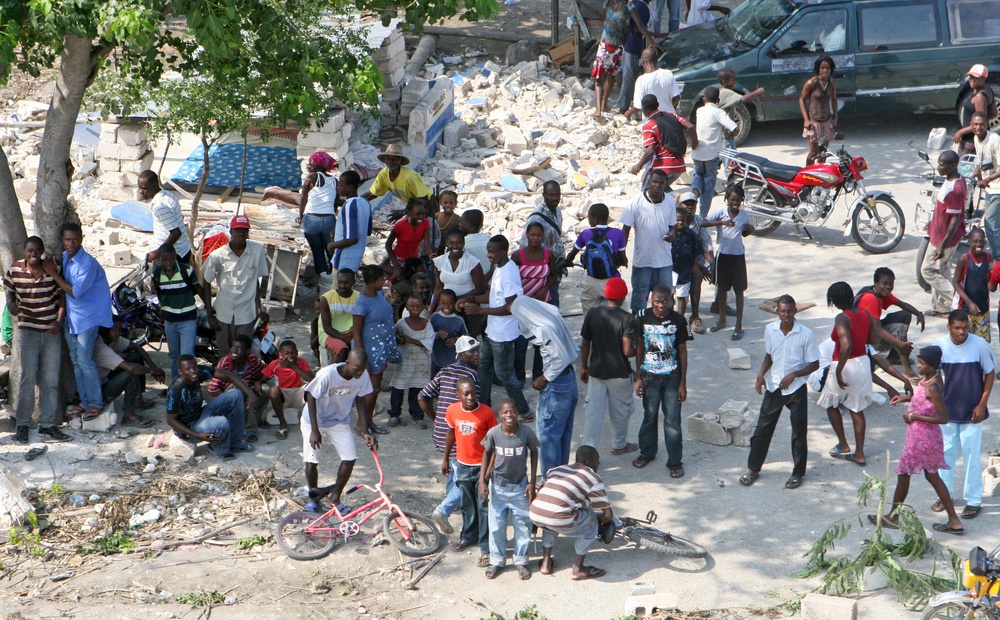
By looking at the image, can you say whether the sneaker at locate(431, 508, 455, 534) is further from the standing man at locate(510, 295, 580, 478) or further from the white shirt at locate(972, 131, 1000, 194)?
the white shirt at locate(972, 131, 1000, 194)

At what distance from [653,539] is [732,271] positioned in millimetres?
3634

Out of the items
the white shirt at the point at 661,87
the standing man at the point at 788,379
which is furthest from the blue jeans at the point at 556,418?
the white shirt at the point at 661,87

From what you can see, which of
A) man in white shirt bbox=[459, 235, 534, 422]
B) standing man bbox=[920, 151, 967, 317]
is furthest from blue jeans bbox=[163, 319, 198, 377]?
standing man bbox=[920, 151, 967, 317]

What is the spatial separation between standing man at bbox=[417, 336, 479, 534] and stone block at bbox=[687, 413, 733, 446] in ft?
6.46

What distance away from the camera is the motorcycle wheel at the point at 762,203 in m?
12.8

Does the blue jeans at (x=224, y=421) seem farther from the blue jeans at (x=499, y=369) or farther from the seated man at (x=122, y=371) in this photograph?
the blue jeans at (x=499, y=369)

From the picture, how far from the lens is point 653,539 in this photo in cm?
784

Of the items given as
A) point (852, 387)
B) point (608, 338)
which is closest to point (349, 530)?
point (608, 338)

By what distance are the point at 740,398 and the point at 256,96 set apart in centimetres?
523

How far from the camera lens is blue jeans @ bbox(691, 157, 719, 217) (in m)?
12.9

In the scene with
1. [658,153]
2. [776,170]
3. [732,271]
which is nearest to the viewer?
[732,271]

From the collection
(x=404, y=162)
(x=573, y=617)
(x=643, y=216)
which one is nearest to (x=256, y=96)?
(x=404, y=162)

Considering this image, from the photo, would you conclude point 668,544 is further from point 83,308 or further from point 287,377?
point 83,308

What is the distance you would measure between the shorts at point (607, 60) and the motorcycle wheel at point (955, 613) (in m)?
10.6
